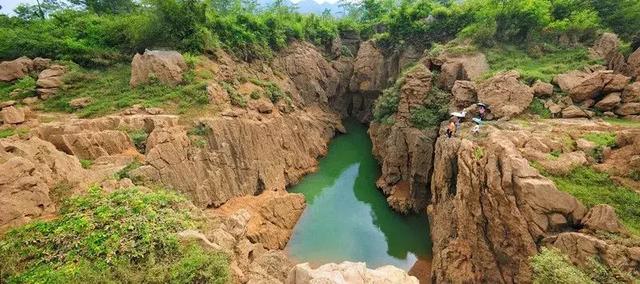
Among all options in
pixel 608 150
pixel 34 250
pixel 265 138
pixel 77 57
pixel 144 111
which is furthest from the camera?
pixel 265 138

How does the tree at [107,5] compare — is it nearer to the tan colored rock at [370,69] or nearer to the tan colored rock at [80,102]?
the tan colored rock at [80,102]

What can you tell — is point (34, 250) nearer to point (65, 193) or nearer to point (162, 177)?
point (65, 193)

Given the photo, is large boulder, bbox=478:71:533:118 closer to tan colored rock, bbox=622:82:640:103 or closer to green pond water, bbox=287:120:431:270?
tan colored rock, bbox=622:82:640:103

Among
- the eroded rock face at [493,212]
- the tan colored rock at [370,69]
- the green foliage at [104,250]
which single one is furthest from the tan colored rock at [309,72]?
the green foliage at [104,250]

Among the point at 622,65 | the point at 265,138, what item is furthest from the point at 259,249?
the point at 622,65

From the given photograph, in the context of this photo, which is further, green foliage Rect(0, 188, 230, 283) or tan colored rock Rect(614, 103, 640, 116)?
tan colored rock Rect(614, 103, 640, 116)

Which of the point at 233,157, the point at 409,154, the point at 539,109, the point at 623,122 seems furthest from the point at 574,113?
the point at 233,157

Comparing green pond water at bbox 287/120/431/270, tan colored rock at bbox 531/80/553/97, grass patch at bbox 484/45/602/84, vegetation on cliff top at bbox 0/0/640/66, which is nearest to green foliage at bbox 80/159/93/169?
green pond water at bbox 287/120/431/270
